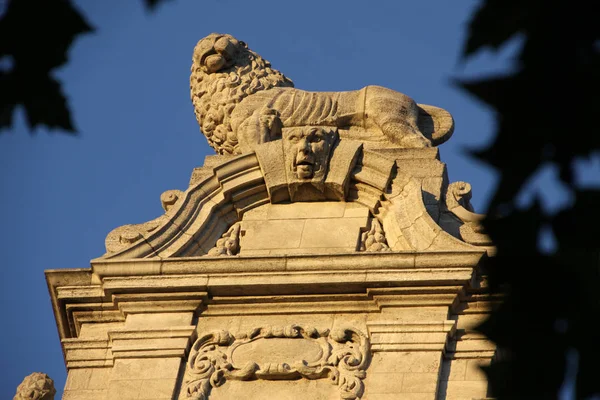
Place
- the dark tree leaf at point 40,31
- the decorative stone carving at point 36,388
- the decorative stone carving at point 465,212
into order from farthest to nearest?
1. the decorative stone carving at point 465,212
2. the decorative stone carving at point 36,388
3. the dark tree leaf at point 40,31

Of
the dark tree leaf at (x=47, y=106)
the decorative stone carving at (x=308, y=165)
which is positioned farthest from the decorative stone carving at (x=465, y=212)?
the dark tree leaf at (x=47, y=106)

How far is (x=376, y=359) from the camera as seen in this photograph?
1438 centimetres

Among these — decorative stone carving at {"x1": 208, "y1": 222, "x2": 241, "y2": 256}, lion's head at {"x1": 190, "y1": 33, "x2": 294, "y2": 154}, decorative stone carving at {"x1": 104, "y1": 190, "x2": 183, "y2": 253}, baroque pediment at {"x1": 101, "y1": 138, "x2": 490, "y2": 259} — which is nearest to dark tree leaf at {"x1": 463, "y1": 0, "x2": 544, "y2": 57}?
baroque pediment at {"x1": 101, "y1": 138, "x2": 490, "y2": 259}

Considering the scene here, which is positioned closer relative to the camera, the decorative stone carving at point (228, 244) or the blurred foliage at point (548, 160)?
the blurred foliage at point (548, 160)

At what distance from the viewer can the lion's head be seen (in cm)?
1795

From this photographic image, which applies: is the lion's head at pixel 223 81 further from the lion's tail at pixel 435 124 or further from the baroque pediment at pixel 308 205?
the lion's tail at pixel 435 124

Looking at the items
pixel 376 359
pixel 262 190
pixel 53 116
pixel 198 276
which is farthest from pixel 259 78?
pixel 53 116

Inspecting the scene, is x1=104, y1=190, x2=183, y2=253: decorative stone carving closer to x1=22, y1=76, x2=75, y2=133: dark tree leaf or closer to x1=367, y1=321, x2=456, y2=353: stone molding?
x1=367, y1=321, x2=456, y2=353: stone molding

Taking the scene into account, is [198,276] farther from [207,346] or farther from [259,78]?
[259,78]

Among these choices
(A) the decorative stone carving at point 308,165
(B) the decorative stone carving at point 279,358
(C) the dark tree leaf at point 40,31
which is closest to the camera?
(C) the dark tree leaf at point 40,31

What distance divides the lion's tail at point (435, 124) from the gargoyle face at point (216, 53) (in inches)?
94.6

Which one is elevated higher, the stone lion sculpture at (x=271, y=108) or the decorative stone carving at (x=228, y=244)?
the stone lion sculpture at (x=271, y=108)

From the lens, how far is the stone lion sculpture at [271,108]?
17453 millimetres

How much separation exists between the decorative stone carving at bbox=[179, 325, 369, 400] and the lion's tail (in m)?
4.03
